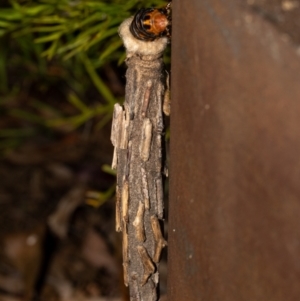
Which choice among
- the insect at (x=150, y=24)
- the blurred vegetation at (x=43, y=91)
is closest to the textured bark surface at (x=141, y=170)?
the insect at (x=150, y=24)

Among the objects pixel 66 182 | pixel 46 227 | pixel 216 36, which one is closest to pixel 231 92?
pixel 216 36

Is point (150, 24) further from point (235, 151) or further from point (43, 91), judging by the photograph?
point (43, 91)

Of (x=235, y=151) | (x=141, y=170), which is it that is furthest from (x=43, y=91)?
(x=235, y=151)

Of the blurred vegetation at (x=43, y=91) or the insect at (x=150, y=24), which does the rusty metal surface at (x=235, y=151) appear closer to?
the insect at (x=150, y=24)

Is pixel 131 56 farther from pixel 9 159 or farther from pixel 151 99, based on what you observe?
pixel 9 159

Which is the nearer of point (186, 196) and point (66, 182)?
point (186, 196)

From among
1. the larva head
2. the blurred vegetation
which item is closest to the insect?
the larva head

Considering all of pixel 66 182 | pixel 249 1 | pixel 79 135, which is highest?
pixel 79 135
